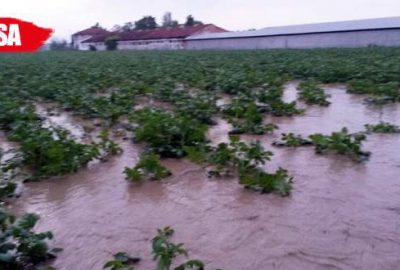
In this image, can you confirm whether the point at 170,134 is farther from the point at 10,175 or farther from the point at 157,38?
the point at 157,38

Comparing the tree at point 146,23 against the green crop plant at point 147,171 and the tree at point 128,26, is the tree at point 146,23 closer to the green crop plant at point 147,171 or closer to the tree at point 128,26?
the tree at point 128,26

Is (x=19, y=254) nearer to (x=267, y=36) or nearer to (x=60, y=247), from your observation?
(x=60, y=247)

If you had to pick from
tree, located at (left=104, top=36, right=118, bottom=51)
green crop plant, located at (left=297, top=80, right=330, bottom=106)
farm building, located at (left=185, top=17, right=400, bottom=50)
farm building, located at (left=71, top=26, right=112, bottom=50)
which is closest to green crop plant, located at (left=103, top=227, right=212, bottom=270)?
green crop plant, located at (left=297, top=80, right=330, bottom=106)

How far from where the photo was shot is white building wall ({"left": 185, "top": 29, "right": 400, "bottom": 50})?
1305 inches

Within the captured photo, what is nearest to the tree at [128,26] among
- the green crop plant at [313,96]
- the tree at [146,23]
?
the tree at [146,23]

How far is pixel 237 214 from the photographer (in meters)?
4.12

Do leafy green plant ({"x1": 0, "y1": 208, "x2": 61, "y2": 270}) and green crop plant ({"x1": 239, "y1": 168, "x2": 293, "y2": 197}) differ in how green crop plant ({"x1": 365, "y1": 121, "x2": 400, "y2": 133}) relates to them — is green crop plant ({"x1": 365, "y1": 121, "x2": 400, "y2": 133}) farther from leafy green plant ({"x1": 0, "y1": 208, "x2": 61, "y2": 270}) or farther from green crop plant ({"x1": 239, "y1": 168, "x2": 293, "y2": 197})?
leafy green plant ({"x1": 0, "y1": 208, "x2": 61, "y2": 270})

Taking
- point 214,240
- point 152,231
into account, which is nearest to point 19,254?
point 152,231

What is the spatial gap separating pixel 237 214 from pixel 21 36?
11.8ft

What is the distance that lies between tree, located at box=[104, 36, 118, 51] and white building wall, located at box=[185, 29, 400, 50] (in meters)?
16.6

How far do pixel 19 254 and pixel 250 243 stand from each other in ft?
5.90

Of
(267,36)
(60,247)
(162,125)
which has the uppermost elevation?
(267,36)

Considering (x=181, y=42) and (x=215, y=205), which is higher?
(x=181, y=42)

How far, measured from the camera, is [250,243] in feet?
11.7
